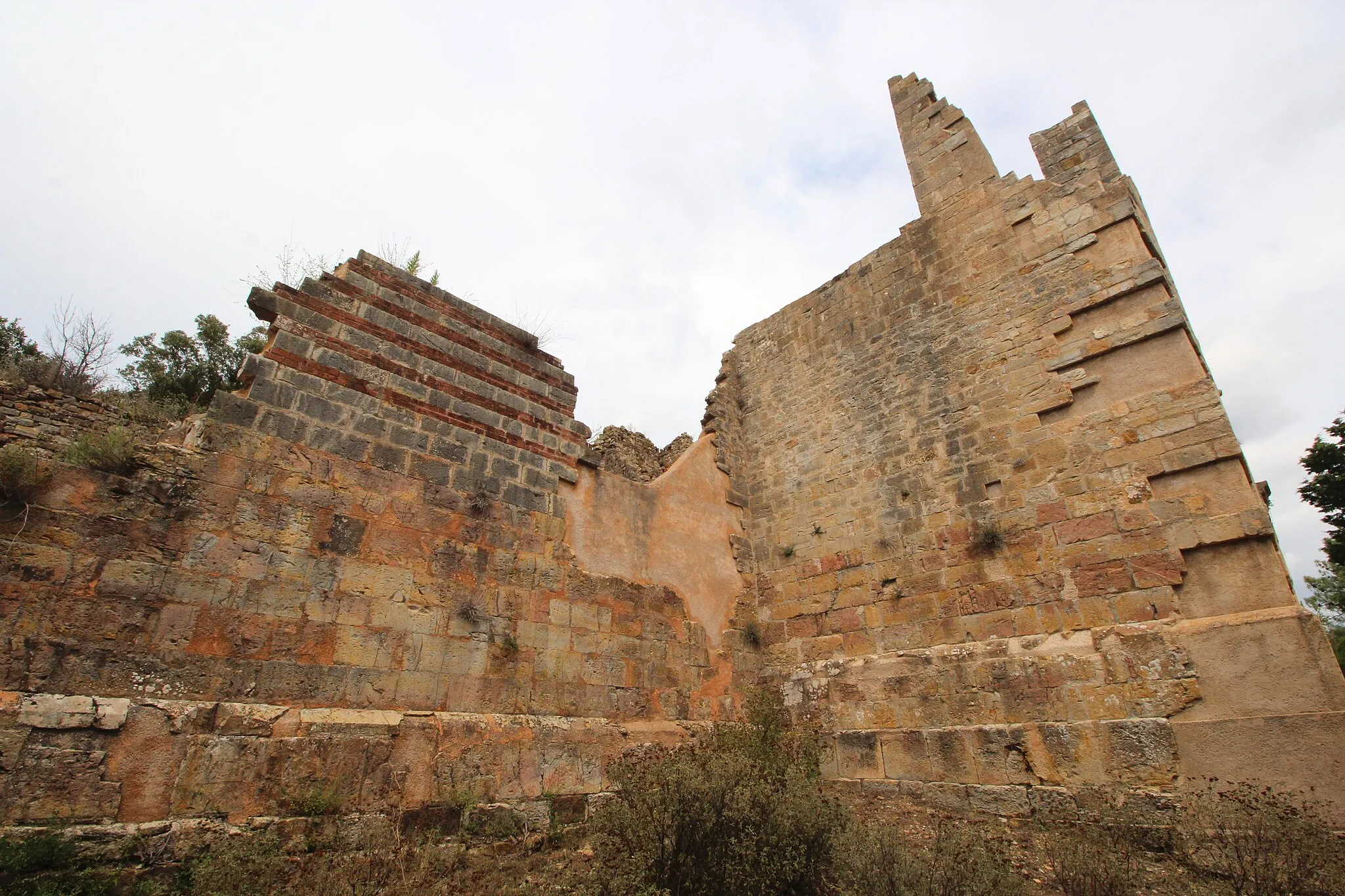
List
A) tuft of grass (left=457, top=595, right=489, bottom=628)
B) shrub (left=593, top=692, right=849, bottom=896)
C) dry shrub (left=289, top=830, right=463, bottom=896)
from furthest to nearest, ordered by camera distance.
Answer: tuft of grass (left=457, top=595, right=489, bottom=628) < shrub (left=593, top=692, right=849, bottom=896) < dry shrub (left=289, top=830, right=463, bottom=896)

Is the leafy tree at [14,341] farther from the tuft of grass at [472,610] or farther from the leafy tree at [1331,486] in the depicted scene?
the leafy tree at [1331,486]

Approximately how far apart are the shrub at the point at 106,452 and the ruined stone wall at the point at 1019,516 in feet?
22.6

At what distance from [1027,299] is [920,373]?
4.69 feet

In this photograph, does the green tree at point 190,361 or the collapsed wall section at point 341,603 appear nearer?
the collapsed wall section at point 341,603

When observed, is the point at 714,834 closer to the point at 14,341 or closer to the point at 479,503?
the point at 479,503

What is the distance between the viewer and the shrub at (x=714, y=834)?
3.81 m

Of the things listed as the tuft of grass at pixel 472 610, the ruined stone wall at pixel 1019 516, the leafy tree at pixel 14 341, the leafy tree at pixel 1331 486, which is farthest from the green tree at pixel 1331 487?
the leafy tree at pixel 14 341

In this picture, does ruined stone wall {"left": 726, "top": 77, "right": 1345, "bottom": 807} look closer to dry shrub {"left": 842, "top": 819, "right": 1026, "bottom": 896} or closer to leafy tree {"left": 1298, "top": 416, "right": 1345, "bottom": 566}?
dry shrub {"left": 842, "top": 819, "right": 1026, "bottom": 896}

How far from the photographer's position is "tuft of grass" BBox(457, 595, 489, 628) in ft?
19.2

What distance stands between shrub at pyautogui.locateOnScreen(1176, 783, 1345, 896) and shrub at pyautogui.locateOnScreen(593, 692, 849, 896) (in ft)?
7.79

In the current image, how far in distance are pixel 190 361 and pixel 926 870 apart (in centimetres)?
1593

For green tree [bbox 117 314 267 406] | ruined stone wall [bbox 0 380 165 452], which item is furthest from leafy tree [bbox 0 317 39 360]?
ruined stone wall [bbox 0 380 165 452]

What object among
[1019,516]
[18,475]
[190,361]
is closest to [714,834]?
[1019,516]

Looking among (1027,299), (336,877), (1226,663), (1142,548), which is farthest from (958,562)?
(336,877)
